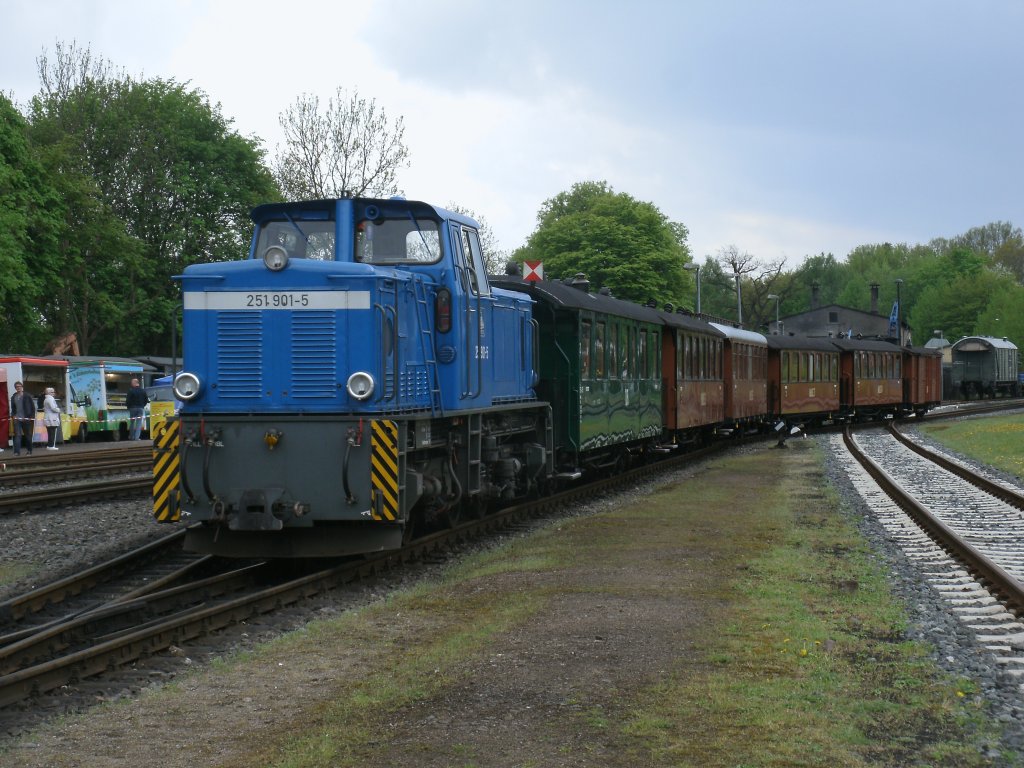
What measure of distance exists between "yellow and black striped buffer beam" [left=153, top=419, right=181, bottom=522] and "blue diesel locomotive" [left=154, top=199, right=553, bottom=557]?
0.01 metres

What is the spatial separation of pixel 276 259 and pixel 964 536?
8585 millimetres

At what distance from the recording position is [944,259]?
129 m

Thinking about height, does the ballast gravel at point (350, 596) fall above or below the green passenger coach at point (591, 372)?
below

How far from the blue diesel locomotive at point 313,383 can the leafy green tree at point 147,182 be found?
3743cm

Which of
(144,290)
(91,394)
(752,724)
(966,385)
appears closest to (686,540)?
(752,724)

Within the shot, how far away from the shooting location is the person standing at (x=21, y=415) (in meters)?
25.8

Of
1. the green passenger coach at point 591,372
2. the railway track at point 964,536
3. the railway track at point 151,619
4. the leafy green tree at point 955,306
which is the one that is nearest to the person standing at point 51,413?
the green passenger coach at point 591,372

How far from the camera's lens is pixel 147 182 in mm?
49375

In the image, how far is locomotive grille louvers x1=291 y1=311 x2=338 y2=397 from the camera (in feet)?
34.0

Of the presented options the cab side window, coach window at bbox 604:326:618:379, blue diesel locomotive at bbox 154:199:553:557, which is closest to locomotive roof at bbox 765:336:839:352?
coach window at bbox 604:326:618:379

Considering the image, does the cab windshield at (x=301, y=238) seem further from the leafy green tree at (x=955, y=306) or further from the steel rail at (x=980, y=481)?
the leafy green tree at (x=955, y=306)

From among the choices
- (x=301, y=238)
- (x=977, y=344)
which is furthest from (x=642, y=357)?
(x=977, y=344)

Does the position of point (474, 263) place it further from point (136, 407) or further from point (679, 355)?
point (136, 407)

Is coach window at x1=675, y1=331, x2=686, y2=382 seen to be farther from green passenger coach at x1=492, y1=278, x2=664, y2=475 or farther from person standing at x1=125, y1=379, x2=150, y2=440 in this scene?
person standing at x1=125, y1=379, x2=150, y2=440
